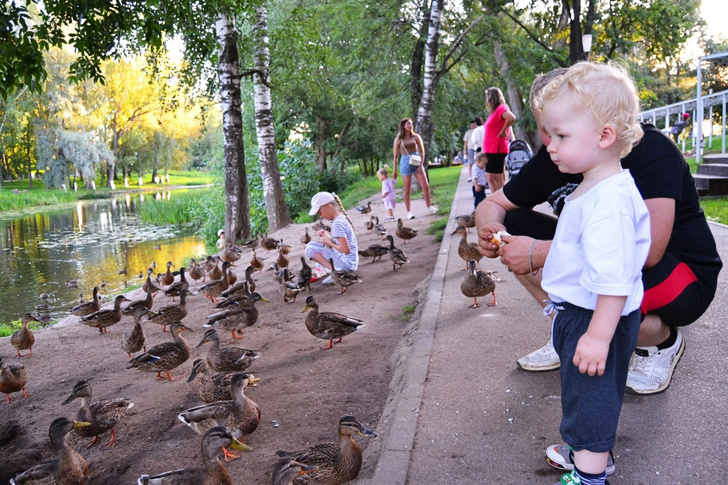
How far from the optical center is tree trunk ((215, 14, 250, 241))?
49.0ft

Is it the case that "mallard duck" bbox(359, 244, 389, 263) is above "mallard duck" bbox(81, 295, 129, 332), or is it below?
above

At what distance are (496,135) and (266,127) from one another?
8.17m

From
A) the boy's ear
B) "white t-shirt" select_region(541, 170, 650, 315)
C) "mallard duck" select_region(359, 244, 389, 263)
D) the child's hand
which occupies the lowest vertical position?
"mallard duck" select_region(359, 244, 389, 263)

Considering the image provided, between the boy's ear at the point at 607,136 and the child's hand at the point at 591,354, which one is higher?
the boy's ear at the point at 607,136

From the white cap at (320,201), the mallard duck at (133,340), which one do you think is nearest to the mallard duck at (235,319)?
the mallard duck at (133,340)

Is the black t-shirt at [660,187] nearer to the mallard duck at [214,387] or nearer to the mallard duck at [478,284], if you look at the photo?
the mallard duck at [478,284]

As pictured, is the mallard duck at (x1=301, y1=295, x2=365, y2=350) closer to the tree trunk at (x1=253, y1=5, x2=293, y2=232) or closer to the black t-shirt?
the black t-shirt

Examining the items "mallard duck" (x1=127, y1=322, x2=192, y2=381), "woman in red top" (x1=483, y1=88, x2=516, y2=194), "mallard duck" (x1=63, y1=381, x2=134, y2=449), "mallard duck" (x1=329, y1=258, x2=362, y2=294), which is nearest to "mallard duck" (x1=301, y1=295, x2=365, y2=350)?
"mallard duck" (x1=127, y1=322, x2=192, y2=381)

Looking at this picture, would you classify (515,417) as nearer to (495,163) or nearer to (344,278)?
(344,278)

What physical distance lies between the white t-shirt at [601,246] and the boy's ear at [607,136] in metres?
0.16

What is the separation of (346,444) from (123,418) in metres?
2.91

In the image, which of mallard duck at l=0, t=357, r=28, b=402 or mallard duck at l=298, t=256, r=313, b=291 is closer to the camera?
mallard duck at l=0, t=357, r=28, b=402

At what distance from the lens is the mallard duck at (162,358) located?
686cm

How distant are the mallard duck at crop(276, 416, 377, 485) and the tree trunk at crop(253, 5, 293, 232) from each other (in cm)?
1364
